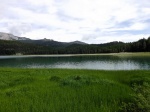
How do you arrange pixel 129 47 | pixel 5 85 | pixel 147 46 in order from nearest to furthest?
1. pixel 5 85
2. pixel 147 46
3. pixel 129 47

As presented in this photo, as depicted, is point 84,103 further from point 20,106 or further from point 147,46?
point 147,46

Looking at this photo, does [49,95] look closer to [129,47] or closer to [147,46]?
[147,46]

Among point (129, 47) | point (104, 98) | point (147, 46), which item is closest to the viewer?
point (104, 98)

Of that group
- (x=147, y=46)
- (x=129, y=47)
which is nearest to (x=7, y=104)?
(x=147, y=46)

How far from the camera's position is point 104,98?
14.9 m

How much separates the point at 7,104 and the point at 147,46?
16651 centimetres

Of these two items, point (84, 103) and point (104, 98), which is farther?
point (104, 98)

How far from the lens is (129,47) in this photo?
192375 mm

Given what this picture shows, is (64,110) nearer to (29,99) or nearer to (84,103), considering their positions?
(84,103)

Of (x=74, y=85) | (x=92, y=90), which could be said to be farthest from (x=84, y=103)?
(x=74, y=85)

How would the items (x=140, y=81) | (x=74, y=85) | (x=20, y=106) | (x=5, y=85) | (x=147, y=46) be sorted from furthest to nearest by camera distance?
(x=147, y=46), (x=5, y=85), (x=140, y=81), (x=74, y=85), (x=20, y=106)

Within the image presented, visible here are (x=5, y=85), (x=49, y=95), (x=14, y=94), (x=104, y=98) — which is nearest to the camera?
(x=104, y=98)

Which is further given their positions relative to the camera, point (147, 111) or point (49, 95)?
point (49, 95)

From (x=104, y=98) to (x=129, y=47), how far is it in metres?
183
